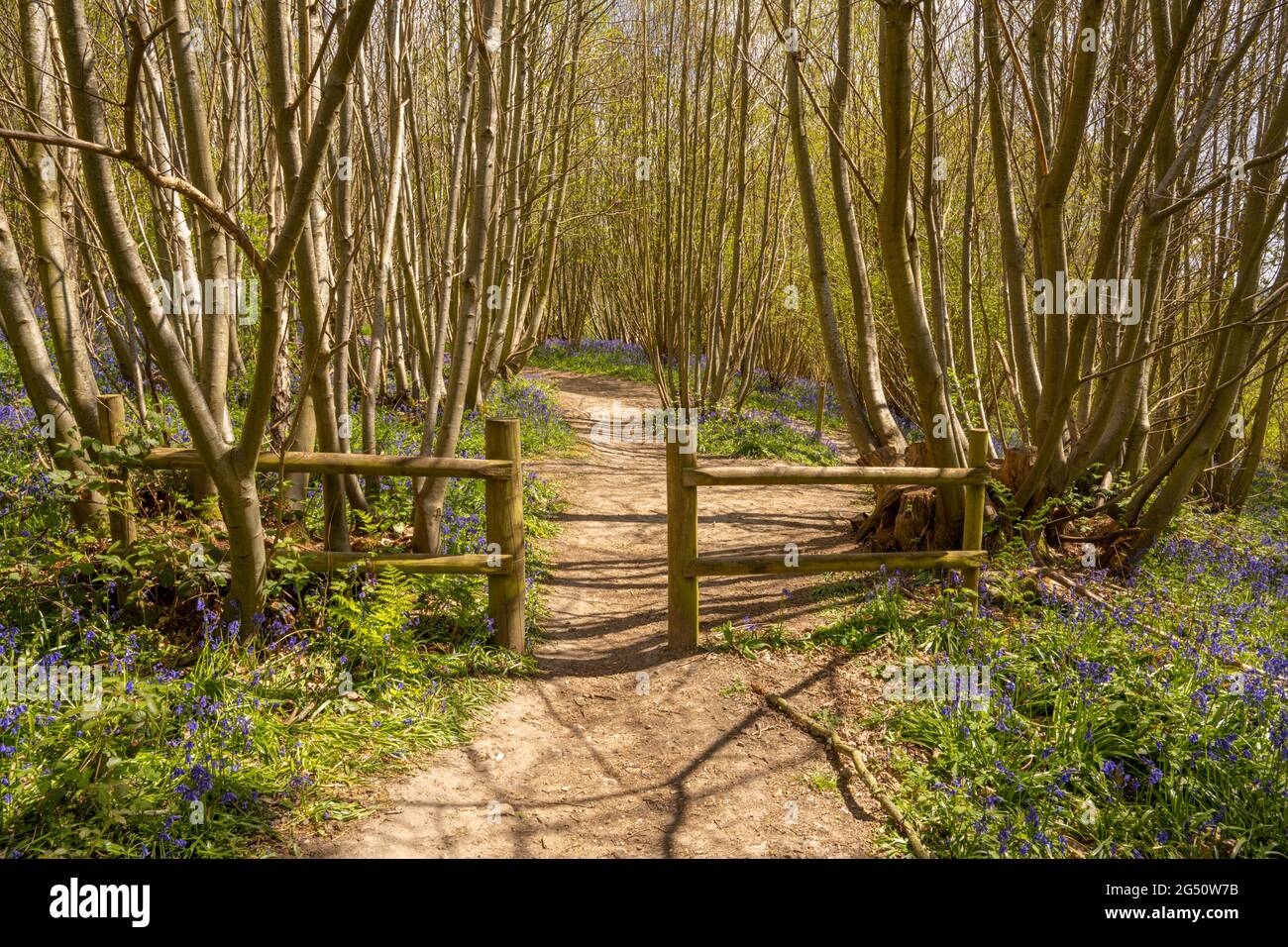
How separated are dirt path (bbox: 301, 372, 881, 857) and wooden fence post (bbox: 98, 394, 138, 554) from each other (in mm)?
1983

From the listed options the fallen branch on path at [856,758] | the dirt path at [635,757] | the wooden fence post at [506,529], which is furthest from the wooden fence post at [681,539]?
the wooden fence post at [506,529]

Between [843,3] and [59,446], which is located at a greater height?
[843,3]

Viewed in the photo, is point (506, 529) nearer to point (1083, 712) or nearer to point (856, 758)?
point (856, 758)

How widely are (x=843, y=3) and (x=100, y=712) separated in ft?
21.0

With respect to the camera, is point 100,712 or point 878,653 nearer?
point 100,712

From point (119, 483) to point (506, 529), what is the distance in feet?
6.35

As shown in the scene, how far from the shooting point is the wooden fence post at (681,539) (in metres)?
4.62

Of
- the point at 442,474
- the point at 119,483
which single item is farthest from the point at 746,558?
the point at 119,483

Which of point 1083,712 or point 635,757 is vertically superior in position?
point 1083,712

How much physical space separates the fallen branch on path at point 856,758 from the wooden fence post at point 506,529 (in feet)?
4.60

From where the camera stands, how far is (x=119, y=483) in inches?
160

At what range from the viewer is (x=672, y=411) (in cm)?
1241

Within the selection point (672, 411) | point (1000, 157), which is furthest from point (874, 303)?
point (1000, 157)

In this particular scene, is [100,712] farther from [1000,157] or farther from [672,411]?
[672,411]
